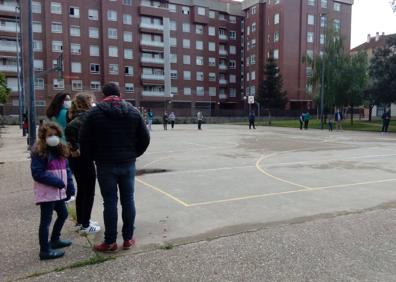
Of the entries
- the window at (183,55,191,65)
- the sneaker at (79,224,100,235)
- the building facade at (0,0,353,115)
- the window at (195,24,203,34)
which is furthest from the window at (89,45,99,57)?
the sneaker at (79,224,100,235)

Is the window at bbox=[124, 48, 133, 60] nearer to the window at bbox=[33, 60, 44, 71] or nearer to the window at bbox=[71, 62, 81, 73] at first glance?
the window at bbox=[71, 62, 81, 73]

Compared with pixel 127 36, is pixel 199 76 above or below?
below

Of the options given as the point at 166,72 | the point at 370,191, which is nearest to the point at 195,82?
the point at 166,72

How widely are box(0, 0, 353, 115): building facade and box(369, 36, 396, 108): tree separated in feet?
79.0

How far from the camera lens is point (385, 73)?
33.9 meters

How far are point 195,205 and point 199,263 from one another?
2650 mm

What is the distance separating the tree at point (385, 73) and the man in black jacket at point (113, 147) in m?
33.6

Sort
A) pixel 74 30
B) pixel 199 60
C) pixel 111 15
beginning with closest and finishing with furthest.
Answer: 1. pixel 74 30
2. pixel 111 15
3. pixel 199 60

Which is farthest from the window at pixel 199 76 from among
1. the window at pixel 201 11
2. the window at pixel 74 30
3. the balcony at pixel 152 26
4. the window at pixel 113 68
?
the window at pixel 74 30

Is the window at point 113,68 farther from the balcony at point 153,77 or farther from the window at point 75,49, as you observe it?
the window at point 75,49

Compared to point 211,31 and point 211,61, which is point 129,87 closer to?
point 211,61

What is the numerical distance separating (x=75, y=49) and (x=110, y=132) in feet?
208

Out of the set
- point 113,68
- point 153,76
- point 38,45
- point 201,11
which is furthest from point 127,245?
point 201,11

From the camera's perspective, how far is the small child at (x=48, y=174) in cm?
407
